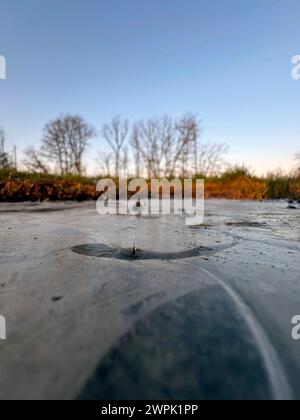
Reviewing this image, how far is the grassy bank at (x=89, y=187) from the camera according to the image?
640 centimetres

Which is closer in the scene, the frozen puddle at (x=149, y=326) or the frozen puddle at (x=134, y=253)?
the frozen puddle at (x=149, y=326)

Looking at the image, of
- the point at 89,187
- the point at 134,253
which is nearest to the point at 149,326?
the point at 134,253

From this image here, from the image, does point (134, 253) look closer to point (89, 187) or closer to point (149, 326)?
point (149, 326)

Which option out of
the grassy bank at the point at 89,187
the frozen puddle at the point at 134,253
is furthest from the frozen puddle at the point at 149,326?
the grassy bank at the point at 89,187

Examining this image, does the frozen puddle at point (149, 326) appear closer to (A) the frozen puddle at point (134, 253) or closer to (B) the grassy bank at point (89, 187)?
(A) the frozen puddle at point (134, 253)

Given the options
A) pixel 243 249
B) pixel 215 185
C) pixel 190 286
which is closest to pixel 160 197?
pixel 215 185

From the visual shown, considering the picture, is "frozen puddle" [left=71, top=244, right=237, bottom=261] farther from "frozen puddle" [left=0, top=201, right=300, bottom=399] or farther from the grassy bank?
the grassy bank

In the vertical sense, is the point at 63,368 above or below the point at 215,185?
below

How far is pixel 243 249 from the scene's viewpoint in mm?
1669

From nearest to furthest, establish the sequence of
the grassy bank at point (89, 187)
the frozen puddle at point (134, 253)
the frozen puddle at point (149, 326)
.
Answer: the frozen puddle at point (149, 326), the frozen puddle at point (134, 253), the grassy bank at point (89, 187)

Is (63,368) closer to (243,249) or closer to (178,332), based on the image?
(178,332)

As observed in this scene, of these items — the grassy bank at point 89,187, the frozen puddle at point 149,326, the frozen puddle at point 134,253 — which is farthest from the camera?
the grassy bank at point 89,187

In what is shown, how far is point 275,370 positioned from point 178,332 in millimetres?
256

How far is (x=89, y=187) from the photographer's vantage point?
8.09 meters
